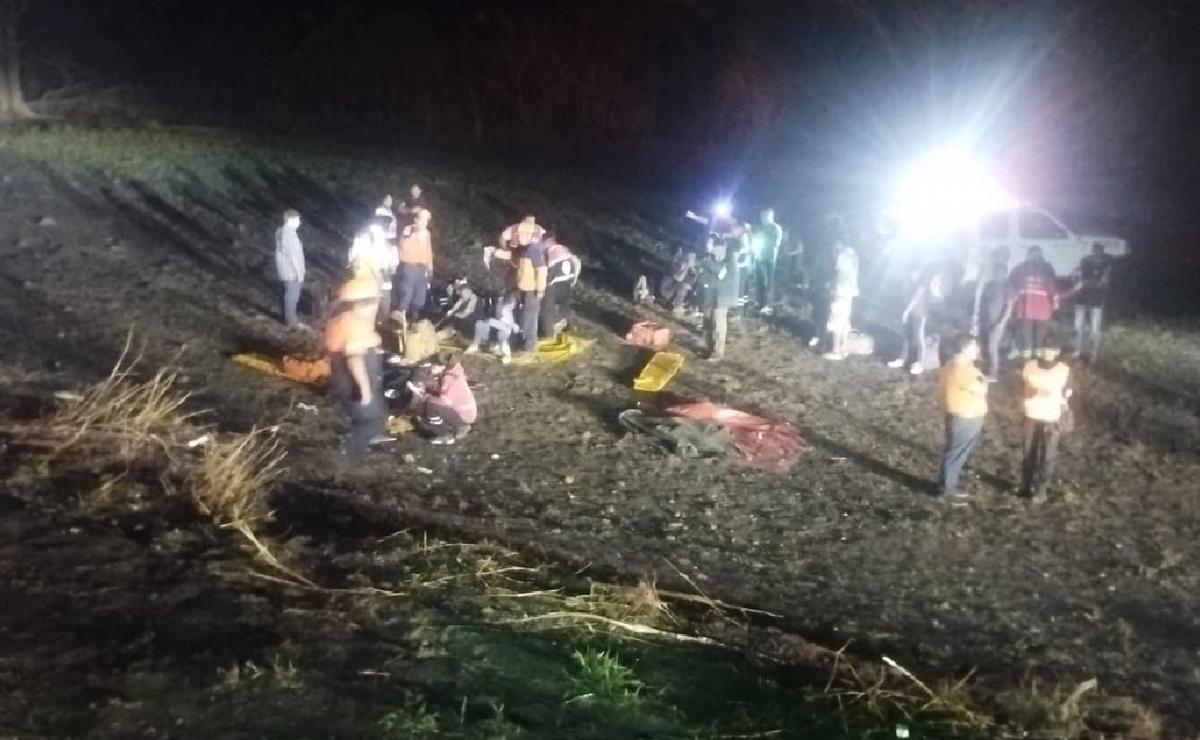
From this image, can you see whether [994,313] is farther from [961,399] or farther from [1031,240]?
[1031,240]

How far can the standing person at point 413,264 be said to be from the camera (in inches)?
619

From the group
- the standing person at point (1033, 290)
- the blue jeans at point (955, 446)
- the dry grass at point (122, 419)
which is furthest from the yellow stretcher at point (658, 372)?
the dry grass at point (122, 419)

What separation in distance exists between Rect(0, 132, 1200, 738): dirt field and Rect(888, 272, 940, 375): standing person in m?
0.36

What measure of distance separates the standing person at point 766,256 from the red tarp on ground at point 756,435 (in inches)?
192

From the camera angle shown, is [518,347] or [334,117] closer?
[518,347]

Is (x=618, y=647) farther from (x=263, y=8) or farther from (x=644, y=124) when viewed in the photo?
(x=263, y=8)

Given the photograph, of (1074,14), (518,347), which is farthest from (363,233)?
(1074,14)

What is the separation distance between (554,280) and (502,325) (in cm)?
88

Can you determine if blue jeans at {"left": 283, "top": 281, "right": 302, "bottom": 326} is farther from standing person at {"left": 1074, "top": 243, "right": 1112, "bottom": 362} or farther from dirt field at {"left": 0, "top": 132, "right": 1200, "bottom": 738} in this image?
standing person at {"left": 1074, "top": 243, "right": 1112, "bottom": 362}

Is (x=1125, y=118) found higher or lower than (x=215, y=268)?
higher

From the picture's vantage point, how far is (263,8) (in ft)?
126

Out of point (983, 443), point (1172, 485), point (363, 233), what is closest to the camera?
point (1172, 485)

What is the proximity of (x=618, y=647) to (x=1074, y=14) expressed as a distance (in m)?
28.5

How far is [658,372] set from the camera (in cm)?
1493
